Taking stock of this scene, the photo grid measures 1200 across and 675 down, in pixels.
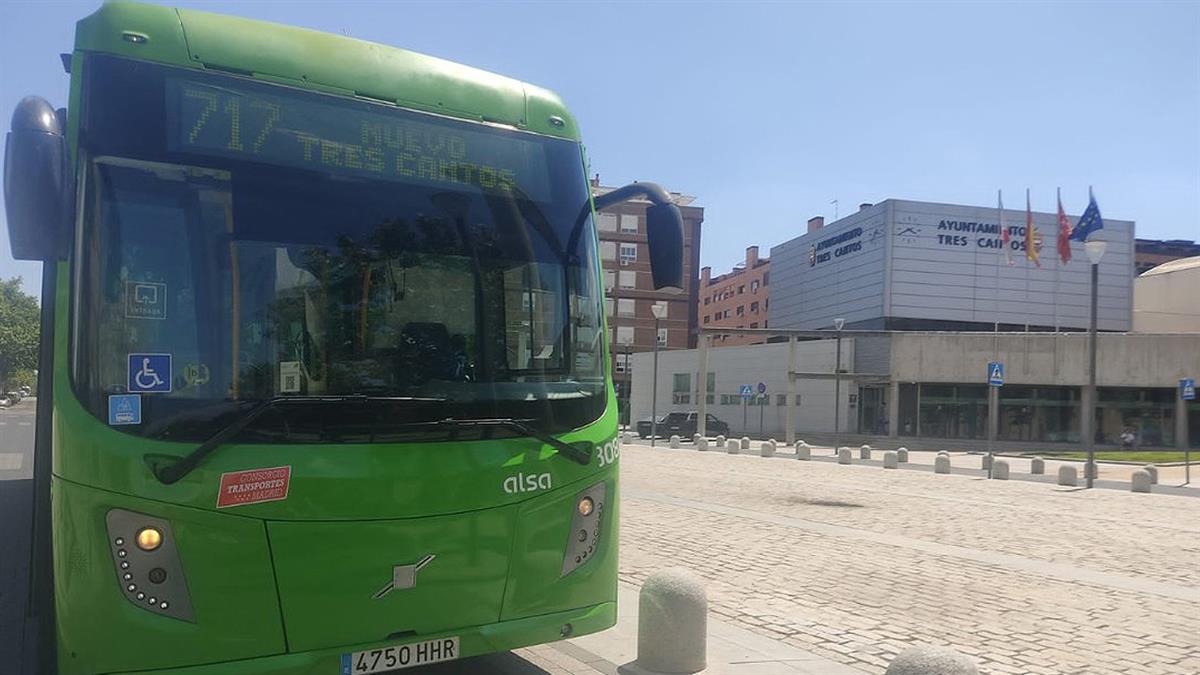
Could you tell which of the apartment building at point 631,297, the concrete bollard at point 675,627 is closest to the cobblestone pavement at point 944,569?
the concrete bollard at point 675,627

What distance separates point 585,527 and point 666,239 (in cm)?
181

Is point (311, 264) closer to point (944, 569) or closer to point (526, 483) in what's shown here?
point (526, 483)

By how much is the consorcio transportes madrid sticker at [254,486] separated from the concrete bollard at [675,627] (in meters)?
2.67

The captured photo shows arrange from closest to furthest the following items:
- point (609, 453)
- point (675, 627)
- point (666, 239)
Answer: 1. point (609, 453)
2. point (666, 239)
3. point (675, 627)

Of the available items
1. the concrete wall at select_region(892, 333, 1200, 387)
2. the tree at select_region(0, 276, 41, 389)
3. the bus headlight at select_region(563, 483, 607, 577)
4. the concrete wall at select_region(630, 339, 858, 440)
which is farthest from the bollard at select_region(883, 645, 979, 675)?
the tree at select_region(0, 276, 41, 389)

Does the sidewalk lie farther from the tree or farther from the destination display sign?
the tree

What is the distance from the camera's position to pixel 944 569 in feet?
31.4

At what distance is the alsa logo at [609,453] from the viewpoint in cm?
490

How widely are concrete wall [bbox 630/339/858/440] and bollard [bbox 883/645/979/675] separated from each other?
161 ft

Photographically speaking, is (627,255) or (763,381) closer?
(763,381)

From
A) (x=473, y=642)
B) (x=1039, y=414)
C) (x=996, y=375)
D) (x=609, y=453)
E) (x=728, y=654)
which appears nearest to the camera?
(x=473, y=642)

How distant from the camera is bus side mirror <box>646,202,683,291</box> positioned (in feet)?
17.6

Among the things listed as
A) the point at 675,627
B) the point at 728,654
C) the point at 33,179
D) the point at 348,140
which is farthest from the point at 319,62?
the point at 728,654

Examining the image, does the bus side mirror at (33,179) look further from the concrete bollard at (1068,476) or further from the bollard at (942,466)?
the bollard at (942,466)
